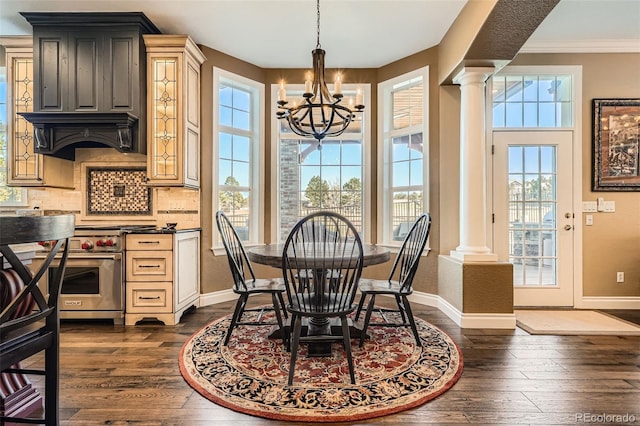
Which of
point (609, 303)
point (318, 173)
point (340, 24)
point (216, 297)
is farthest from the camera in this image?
point (318, 173)

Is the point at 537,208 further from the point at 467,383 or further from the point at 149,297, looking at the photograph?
the point at 149,297

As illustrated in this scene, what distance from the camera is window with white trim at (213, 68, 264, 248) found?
151 inches

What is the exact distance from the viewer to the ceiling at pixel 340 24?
9.83ft

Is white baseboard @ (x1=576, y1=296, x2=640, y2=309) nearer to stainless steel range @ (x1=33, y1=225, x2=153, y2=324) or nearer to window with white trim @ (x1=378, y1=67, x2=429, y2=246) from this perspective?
window with white trim @ (x1=378, y1=67, x2=429, y2=246)

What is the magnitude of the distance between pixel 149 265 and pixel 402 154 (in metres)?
3.06

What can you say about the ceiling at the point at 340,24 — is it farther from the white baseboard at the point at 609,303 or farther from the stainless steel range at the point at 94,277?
the white baseboard at the point at 609,303

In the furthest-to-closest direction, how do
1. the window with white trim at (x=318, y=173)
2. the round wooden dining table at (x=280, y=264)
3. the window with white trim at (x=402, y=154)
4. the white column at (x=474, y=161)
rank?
1. the window with white trim at (x=318, y=173)
2. the window with white trim at (x=402, y=154)
3. the white column at (x=474, y=161)
4. the round wooden dining table at (x=280, y=264)

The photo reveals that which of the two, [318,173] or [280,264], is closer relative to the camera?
[280,264]

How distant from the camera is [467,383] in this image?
1.96 m

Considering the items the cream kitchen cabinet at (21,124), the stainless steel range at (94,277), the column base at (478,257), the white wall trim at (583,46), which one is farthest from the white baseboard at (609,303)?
the cream kitchen cabinet at (21,124)

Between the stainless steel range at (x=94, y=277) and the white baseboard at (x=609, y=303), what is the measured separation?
4.75 metres

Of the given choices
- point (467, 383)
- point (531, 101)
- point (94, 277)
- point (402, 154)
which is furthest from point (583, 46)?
point (94, 277)

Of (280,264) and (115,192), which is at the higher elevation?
(115,192)

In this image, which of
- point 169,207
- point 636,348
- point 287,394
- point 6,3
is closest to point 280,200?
point 169,207
